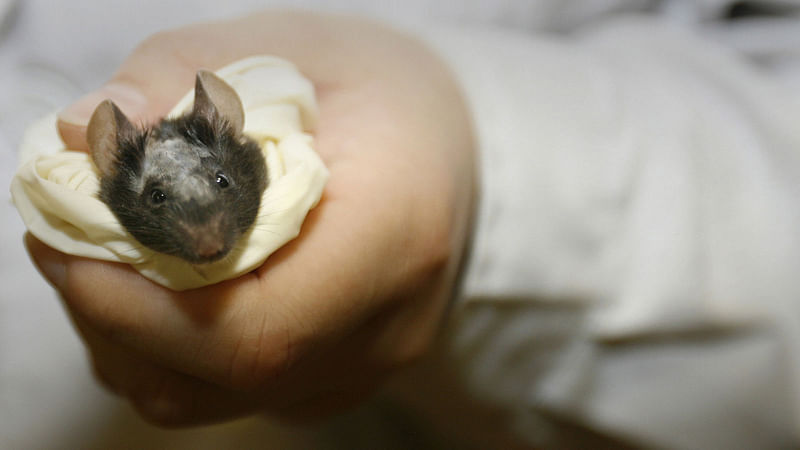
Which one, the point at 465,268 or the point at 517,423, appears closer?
the point at 465,268

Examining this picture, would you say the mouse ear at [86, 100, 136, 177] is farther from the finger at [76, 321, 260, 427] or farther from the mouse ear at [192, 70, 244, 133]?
the finger at [76, 321, 260, 427]

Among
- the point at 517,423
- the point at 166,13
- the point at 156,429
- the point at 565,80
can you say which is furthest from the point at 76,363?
the point at 565,80

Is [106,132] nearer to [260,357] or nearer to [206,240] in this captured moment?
[206,240]

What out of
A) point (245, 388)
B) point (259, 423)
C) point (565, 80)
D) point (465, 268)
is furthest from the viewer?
point (565, 80)

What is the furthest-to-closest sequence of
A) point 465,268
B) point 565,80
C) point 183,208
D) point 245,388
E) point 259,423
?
point 565,80, point 465,268, point 259,423, point 245,388, point 183,208

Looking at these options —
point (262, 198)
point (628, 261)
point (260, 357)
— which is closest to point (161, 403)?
point (260, 357)

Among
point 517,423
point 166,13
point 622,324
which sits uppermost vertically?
point 166,13

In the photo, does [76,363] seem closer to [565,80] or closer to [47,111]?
[47,111]
